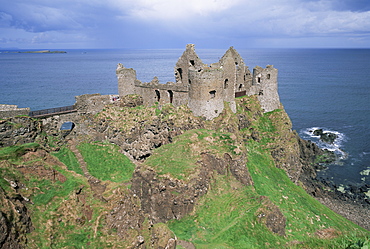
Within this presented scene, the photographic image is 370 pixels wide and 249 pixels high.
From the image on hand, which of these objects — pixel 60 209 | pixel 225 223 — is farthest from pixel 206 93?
pixel 60 209

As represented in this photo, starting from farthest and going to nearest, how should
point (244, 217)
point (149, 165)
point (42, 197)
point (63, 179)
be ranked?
1. point (149, 165)
2. point (244, 217)
3. point (63, 179)
4. point (42, 197)

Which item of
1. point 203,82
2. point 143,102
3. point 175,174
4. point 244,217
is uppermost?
point 203,82

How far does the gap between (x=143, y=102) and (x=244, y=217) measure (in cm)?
2310

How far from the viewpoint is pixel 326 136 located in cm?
6356

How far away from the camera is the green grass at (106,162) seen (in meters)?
30.3

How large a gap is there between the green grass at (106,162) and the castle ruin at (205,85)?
935 cm

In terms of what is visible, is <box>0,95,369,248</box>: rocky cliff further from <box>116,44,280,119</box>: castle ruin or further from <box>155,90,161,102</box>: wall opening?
<box>155,90,161,102</box>: wall opening

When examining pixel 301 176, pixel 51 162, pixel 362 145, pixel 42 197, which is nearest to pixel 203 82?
pixel 51 162

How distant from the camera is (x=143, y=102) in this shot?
39719 millimetres

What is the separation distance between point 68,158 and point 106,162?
448cm

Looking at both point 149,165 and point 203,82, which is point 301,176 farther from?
point 149,165

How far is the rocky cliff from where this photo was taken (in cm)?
1514

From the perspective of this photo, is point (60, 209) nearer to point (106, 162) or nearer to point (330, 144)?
point (106, 162)

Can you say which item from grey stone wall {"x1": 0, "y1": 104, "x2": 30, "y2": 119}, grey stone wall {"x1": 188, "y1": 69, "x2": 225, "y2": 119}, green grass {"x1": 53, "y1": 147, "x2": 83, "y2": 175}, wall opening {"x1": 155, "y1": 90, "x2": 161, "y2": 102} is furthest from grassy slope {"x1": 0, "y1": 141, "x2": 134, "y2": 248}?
wall opening {"x1": 155, "y1": 90, "x2": 161, "y2": 102}
